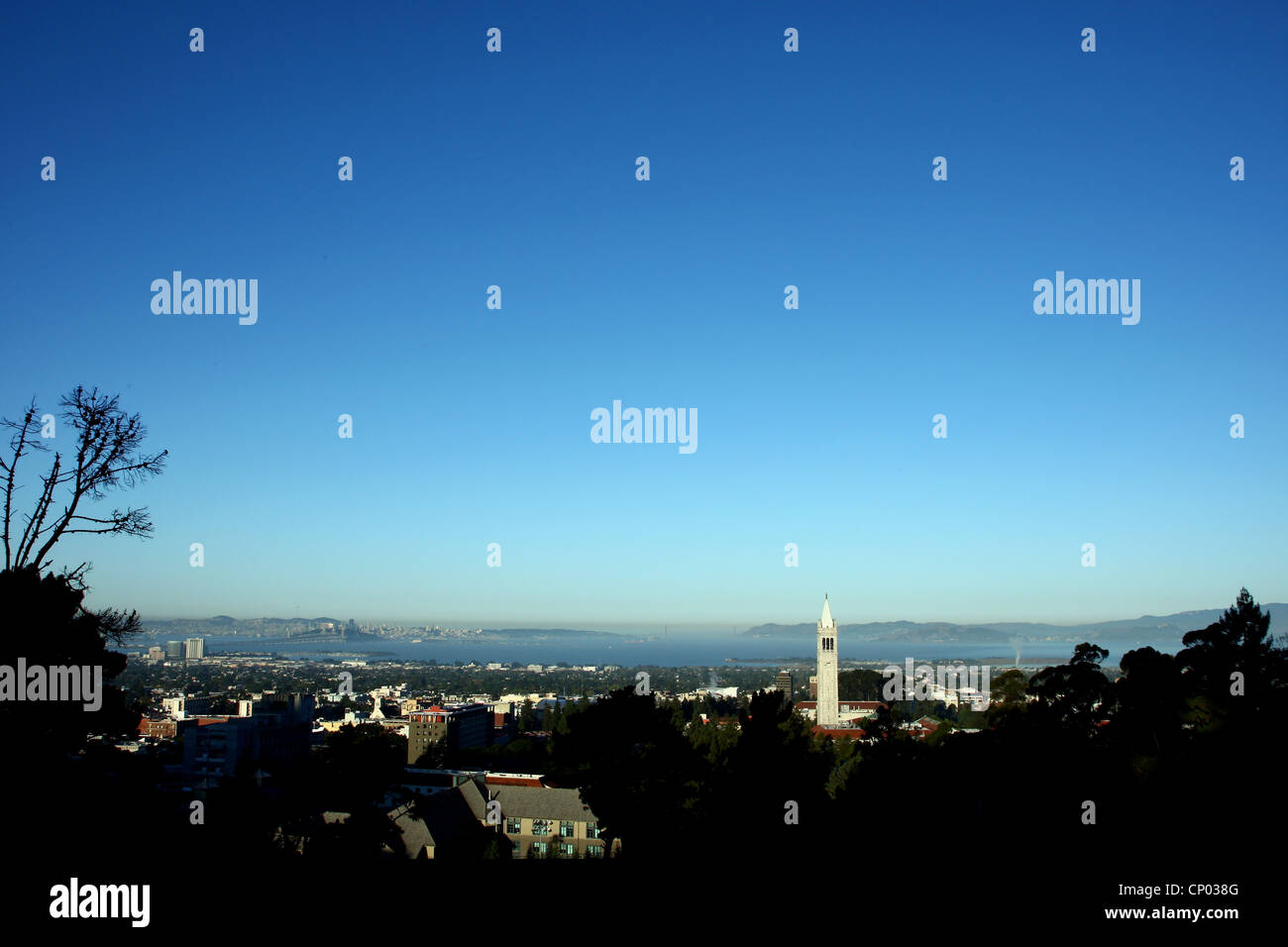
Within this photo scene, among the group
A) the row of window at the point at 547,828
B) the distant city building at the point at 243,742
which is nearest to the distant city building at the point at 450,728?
the distant city building at the point at 243,742

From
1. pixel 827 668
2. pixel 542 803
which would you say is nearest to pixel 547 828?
pixel 542 803

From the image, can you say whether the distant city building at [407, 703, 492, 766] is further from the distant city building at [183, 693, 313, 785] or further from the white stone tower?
the white stone tower

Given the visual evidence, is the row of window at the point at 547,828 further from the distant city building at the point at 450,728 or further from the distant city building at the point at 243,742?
the distant city building at the point at 450,728

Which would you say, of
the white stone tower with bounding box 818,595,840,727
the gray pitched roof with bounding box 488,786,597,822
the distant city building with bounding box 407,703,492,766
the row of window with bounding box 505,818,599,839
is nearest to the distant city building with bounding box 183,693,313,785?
the distant city building with bounding box 407,703,492,766

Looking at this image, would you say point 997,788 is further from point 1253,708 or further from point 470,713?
point 470,713

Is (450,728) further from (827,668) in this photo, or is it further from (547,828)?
(547,828)

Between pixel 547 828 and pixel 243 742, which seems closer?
pixel 547 828
